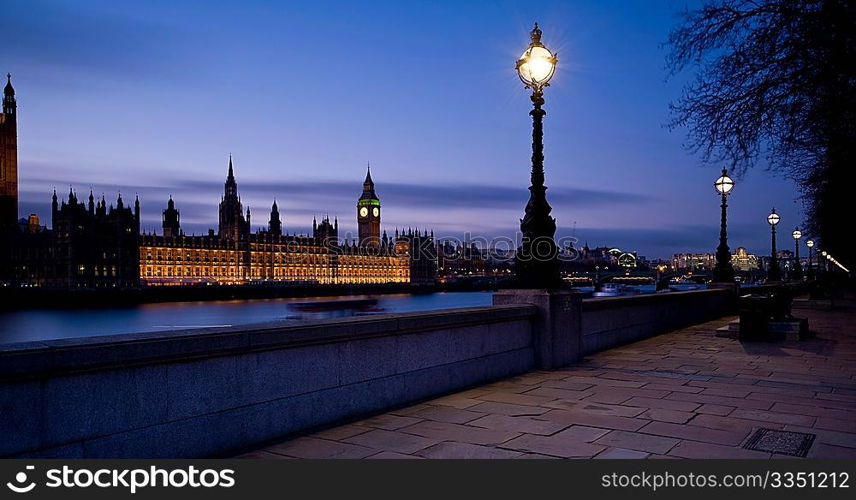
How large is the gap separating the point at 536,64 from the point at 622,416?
585cm

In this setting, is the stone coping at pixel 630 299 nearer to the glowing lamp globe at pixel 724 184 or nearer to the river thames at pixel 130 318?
the glowing lamp globe at pixel 724 184

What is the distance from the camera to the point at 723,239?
23.7 m

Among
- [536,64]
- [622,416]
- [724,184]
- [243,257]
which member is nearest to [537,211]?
[536,64]

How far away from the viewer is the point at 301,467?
5.32 metres

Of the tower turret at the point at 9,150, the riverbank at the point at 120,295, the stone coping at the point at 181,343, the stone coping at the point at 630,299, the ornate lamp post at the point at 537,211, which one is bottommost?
the riverbank at the point at 120,295

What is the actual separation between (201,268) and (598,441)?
6268 inches

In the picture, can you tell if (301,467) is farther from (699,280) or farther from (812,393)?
(699,280)

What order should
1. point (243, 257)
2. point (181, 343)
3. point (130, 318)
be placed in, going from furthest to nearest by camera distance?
point (243, 257)
point (130, 318)
point (181, 343)

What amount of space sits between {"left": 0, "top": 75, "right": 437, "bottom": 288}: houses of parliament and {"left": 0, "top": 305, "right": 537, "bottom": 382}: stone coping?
137 metres

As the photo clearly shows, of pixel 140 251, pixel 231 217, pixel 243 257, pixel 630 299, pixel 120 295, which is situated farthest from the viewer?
pixel 231 217

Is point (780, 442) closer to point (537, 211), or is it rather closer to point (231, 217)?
point (537, 211)

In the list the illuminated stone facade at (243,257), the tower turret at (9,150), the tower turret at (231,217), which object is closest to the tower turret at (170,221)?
the illuminated stone facade at (243,257)

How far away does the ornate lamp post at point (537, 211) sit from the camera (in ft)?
34.9

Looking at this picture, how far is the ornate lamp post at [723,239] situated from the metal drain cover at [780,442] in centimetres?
1697
